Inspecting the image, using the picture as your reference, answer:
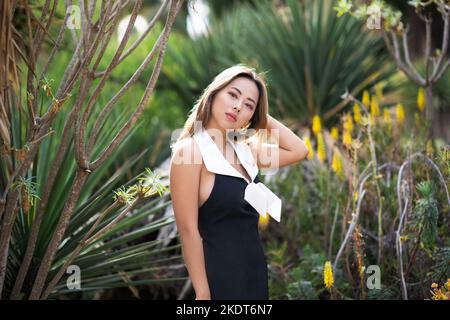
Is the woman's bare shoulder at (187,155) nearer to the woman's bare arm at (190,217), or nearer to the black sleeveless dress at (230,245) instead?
the woman's bare arm at (190,217)

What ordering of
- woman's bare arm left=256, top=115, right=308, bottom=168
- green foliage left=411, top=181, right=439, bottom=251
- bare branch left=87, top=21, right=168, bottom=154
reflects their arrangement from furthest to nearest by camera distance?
green foliage left=411, top=181, right=439, bottom=251
woman's bare arm left=256, top=115, right=308, bottom=168
bare branch left=87, top=21, right=168, bottom=154

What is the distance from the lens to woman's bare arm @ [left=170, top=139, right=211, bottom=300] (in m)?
2.55

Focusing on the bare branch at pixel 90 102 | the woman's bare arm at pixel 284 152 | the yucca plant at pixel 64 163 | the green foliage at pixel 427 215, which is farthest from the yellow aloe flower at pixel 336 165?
the bare branch at pixel 90 102

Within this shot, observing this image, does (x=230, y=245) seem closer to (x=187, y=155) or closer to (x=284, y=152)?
(x=187, y=155)

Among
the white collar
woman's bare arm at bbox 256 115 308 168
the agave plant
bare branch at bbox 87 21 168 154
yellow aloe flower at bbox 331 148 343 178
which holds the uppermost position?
the agave plant

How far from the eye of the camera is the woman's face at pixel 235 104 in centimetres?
273

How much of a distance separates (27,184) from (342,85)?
419cm

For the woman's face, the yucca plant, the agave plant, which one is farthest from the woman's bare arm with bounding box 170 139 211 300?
the agave plant

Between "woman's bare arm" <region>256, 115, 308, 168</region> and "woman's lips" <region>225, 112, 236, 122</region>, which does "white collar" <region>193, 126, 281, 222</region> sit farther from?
"woman's bare arm" <region>256, 115, 308, 168</region>

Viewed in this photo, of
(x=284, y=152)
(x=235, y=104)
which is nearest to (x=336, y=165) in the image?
(x=284, y=152)

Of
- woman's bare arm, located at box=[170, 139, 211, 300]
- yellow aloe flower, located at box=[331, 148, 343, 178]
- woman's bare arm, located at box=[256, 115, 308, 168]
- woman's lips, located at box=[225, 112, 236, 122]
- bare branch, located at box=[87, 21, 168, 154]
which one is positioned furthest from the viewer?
yellow aloe flower, located at box=[331, 148, 343, 178]

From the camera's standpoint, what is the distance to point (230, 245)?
8.59 ft
